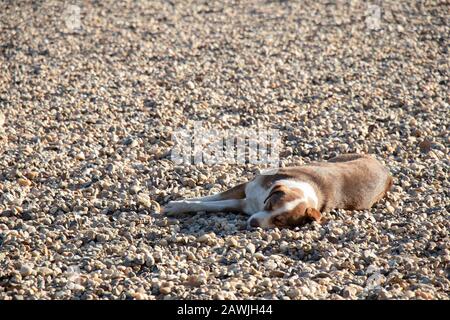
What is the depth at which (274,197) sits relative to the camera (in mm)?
6945

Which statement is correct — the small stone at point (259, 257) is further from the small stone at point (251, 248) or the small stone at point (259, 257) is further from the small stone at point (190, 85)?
the small stone at point (190, 85)

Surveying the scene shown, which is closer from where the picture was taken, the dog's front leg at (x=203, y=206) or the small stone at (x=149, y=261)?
the small stone at (x=149, y=261)

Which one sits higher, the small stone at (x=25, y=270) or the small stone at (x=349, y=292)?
the small stone at (x=25, y=270)

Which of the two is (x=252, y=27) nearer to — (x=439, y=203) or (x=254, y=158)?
(x=254, y=158)

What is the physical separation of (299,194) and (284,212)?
0.25 meters

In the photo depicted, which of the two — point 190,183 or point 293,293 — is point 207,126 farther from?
point 293,293

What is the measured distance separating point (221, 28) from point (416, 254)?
868 cm

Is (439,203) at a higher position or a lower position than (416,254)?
higher

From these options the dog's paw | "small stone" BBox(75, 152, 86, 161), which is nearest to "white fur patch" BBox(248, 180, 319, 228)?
the dog's paw

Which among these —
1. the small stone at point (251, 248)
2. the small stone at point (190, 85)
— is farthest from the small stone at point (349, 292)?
the small stone at point (190, 85)

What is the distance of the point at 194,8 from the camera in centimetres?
1580

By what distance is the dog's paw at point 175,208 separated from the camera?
730 centimetres

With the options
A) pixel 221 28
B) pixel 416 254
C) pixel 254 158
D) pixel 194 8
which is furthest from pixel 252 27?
pixel 416 254

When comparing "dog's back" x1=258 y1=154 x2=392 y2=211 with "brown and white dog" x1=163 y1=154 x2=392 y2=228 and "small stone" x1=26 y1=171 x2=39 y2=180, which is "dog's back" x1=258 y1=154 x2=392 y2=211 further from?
"small stone" x1=26 y1=171 x2=39 y2=180
